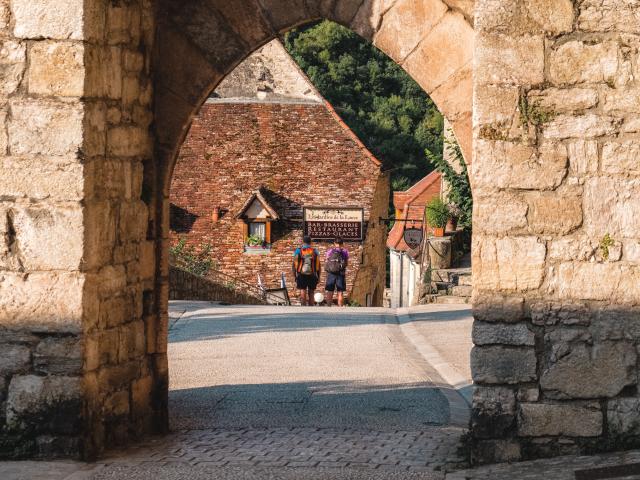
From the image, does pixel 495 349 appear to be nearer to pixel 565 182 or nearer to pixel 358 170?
pixel 565 182

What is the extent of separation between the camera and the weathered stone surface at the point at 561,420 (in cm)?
570

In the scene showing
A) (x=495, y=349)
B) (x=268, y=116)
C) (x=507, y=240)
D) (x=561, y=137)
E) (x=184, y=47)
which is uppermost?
(x=268, y=116)

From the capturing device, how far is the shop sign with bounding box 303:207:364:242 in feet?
96.2

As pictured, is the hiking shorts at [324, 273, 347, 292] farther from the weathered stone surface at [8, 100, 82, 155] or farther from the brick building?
the weathered stone surface at [8, 100, 82, 155]

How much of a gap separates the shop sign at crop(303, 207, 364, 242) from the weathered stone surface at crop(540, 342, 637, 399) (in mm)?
→ 23573

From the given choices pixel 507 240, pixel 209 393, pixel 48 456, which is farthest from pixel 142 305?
pixel 507 240

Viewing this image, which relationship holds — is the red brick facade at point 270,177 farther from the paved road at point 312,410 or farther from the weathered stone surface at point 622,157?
the weathered stone surface at point 622,157

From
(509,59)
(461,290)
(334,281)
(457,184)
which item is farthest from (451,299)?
(509,59)

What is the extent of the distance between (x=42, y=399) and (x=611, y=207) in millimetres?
2934

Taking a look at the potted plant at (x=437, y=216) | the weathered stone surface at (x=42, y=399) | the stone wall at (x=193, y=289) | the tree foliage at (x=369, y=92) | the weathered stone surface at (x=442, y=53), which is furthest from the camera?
the tree foliage at (x=369, y=92)

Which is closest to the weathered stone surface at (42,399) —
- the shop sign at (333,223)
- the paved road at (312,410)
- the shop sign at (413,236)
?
the paved road at (312,410)

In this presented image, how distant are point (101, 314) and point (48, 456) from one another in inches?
30.5

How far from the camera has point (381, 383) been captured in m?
9.48

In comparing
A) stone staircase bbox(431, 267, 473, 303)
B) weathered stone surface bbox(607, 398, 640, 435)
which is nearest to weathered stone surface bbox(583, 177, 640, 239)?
weathered stone surface bbox(607, 398, 640, 435)
